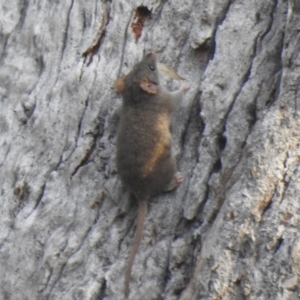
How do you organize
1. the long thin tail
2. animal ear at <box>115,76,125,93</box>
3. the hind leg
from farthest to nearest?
animal ear at <box>115,76,125,93</box> → the hind leg → the long thin tail

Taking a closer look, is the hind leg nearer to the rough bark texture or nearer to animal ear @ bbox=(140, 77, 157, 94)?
the rough bark texture

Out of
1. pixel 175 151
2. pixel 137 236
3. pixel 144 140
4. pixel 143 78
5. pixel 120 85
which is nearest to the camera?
pixel 137 236

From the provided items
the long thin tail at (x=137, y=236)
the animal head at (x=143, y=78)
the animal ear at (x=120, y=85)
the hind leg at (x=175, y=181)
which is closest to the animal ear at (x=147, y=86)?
the animal head at (x=143, y=78)

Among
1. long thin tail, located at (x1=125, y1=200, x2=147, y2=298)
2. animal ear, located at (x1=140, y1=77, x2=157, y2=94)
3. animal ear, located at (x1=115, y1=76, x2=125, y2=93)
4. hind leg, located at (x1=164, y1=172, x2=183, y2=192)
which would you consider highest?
animal ear, located at (x1=140, y1=77, x2=157, y2=94)

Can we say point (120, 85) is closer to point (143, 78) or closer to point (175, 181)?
point (143, 78)

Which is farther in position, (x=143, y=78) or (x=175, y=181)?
(x=143, y=78)

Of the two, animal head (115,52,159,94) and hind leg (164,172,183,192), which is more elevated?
animal head (115,52,159,94)

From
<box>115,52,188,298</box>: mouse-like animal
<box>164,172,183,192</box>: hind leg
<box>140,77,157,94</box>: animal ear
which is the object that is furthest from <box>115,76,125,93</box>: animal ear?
<box>164,172,183,192</box>: hind leg

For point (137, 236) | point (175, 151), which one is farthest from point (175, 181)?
point (137, 236)
